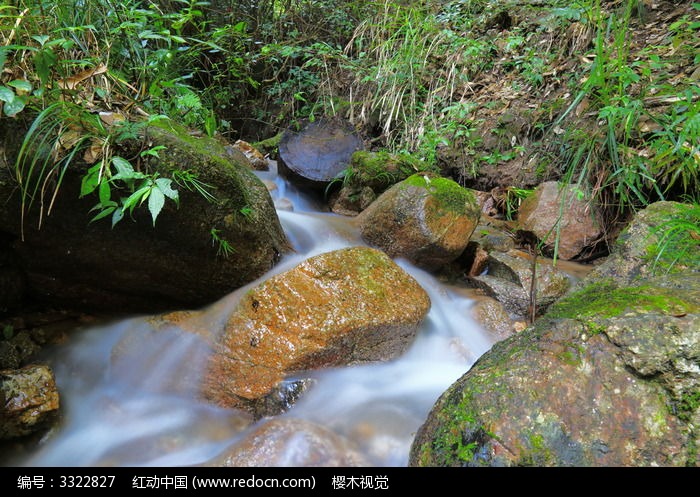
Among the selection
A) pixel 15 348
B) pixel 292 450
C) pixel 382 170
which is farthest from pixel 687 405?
pixel 382 170

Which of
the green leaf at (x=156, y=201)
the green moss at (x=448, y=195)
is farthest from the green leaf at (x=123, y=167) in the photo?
the green moss at (x=448, y=195)

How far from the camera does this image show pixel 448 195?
326 centimetres

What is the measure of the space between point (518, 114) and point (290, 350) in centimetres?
362

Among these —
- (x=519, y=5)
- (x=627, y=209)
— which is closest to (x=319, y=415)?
(x=627, y=209)

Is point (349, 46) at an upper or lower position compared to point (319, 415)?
upper

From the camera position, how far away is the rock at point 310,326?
2.13m

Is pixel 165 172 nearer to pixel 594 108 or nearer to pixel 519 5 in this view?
pixel 594 108

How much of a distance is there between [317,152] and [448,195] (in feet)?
6.56

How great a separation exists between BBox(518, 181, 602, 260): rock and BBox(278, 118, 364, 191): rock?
6.67 ft

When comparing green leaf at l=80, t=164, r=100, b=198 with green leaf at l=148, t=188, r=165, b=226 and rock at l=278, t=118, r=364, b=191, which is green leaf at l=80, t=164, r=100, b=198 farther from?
rock at l=278, t=118, r=364, b=191

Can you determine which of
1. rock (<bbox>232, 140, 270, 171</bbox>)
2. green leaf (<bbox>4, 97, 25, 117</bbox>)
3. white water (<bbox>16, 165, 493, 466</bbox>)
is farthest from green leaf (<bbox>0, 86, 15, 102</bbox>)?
rock (<bbox>232, 140, 270, 171</bbox>)

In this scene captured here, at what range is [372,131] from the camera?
5406mm

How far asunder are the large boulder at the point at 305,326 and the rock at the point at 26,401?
609 millimetres

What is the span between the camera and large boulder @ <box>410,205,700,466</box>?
3.81 ft
